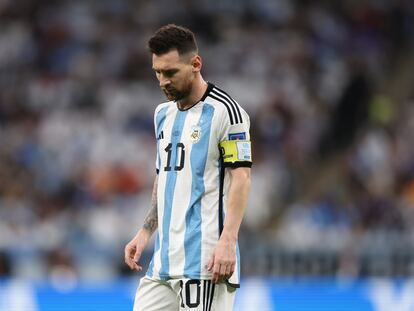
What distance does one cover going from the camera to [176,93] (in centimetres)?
498

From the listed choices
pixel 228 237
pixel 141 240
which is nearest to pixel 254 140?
pixel 141 240

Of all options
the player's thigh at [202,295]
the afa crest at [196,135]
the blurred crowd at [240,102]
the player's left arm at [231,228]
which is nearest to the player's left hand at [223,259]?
the player's left arm at [231,228]

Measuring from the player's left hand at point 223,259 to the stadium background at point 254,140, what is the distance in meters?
5.46

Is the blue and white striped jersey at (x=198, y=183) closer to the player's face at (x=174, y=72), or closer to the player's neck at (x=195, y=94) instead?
the player's neck at (x=195, y=94)

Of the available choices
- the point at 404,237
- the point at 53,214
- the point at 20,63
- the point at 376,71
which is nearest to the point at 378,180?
the point at 404,237

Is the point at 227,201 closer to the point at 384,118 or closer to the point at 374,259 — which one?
the point at 374,259

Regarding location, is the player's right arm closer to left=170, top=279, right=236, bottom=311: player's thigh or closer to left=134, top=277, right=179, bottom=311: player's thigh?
left=134, top=277, right=179, bottom=311: player's thigh

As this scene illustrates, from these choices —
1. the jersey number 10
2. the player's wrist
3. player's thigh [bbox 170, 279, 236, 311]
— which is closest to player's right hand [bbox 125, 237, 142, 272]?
player's thigh [bbox 170, 279, 236, 311]

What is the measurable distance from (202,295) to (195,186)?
0.48m

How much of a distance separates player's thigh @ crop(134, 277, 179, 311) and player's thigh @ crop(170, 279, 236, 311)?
0.10 m

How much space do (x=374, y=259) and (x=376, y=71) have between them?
14.6 ft

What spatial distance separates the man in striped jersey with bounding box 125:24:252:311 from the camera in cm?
491

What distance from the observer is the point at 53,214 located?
44.2ft

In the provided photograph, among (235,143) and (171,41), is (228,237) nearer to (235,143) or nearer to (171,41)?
(235,143)
